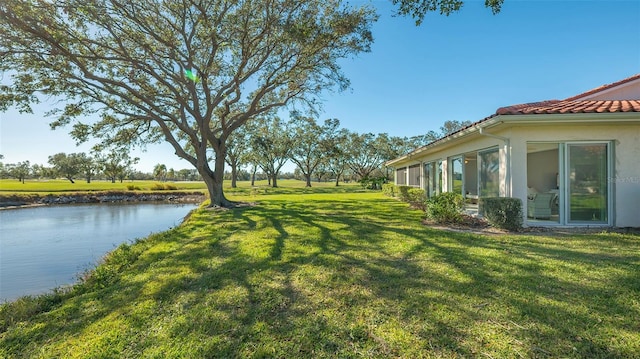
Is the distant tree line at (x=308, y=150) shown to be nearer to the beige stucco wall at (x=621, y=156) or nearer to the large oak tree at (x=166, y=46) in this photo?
the large oak tree at (x=166, y=46)

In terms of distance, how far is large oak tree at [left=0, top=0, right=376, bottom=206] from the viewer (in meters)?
8.86

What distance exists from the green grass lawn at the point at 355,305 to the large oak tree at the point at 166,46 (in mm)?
7454

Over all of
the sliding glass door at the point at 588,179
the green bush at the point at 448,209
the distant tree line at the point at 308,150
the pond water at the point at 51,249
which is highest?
the distant tree line at the point at 308,150

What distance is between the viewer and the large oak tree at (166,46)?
8859 millimetres

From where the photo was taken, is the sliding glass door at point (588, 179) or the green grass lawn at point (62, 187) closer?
the sliding glass door at point (588, 179)

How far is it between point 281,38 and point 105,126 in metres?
9.24

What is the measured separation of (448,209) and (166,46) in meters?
11.6

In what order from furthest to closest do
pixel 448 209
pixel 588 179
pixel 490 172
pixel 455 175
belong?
pixel 455 175
pixel 490 172
pixel 448 209
pixel 588 179

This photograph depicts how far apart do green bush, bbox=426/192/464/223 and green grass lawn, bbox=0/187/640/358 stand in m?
2.10

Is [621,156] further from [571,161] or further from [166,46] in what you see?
[166,46]

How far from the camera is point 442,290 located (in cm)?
344

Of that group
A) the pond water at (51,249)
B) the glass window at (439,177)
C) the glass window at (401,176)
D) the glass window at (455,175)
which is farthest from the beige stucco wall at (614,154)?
the glass window at (401,176)

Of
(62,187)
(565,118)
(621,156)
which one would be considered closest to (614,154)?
(621,156)

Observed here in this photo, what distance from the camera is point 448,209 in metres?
7.83
